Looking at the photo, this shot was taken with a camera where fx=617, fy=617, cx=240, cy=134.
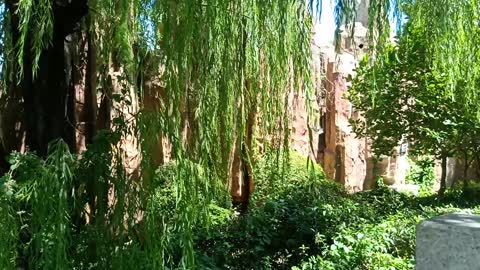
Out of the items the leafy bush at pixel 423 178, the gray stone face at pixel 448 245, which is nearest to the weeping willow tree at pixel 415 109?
the gray stone face at pixel 448 245

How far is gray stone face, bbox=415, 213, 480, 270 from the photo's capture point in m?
1.53

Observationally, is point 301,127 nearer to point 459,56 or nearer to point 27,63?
point 459,56

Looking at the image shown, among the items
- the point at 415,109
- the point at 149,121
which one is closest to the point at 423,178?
the point at 415,109

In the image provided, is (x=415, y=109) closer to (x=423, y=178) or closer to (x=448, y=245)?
(x=448, y=245)

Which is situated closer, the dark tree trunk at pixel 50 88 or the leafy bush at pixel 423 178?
the dark tree trunk at pixel 50 88

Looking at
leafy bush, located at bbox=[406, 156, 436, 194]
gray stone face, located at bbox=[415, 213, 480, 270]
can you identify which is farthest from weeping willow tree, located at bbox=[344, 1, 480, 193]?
leafy bush, located at bbox=[406, 156, 436, 194]

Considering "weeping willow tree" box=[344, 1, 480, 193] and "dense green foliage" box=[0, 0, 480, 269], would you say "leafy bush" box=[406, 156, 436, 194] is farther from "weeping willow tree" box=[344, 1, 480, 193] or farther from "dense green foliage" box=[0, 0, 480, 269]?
"dense green foliage" box=[0, 0, 480, 269]

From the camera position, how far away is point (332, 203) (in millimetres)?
4750

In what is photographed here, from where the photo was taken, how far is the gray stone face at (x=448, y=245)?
60.2 inches

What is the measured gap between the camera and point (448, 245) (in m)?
1.55

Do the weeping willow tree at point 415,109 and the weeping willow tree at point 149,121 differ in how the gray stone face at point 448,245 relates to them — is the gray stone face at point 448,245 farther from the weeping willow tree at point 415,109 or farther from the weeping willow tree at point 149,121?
the weeping willow tree at point 415,109

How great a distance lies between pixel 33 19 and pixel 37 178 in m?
0.51

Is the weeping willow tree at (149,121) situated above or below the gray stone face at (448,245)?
above

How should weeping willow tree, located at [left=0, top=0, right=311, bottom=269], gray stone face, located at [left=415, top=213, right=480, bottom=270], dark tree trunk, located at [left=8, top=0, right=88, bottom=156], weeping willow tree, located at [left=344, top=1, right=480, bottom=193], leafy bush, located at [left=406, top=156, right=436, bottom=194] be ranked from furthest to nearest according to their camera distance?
leafy bush, located at [left=406, top=156, right=436, bottom=194] → weeping willow tree, located at [left=344, top=1, right=480, bottom=193] → dark tree trunk, located at [left=8, top=0, right=88, bottom=156] → weeping willow tree, located at [left=0, top=0, right=311, bottom=269] → gray stone face, located at [left=415, top=213, right=480, bottom=270]
